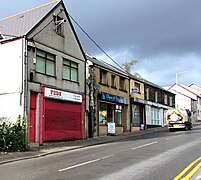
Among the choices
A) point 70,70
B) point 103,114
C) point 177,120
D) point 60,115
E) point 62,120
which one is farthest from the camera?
point 177,120

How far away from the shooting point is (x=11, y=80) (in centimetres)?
1923

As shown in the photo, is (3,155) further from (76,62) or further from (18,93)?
(76,62)

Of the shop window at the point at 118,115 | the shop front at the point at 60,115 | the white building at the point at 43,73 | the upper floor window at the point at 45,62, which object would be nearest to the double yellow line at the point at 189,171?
the white building at the point at 43,73

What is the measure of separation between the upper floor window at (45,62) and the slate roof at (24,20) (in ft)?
5.87

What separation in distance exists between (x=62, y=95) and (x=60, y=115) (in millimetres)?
1419

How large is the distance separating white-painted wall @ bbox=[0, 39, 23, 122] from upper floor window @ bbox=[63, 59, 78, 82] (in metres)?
4.52

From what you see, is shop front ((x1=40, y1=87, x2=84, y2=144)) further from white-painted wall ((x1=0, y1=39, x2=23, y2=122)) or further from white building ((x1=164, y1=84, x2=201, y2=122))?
white building ((x1=164, y1=84, x2=201, y2=122))

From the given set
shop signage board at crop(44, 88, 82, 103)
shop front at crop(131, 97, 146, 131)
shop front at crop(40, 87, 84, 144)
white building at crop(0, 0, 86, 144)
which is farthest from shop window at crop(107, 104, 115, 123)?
shop signage board at crop(44, 88, 82, 103)

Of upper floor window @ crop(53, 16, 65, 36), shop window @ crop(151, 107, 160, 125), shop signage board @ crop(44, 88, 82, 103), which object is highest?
upper floor window @ crop(53, 16, 65, 36)

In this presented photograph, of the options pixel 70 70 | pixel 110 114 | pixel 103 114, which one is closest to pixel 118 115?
pixel 110 114

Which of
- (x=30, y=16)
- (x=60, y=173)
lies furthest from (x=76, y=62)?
(x=60, y=173)

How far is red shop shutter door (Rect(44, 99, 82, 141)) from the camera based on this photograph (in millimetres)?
20573

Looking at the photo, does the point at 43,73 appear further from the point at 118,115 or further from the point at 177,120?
the point at 177,120

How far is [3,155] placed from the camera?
605 inches
